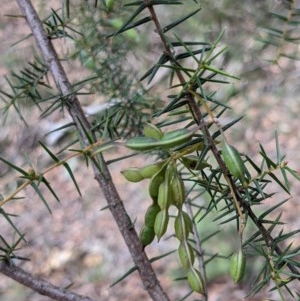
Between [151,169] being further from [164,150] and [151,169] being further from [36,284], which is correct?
[36,284]

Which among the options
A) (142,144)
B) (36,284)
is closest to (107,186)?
(36,284)

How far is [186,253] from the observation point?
0.35 m

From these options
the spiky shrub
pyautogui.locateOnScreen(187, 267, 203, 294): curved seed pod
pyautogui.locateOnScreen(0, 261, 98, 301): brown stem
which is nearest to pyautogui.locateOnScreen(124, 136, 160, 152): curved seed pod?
the spiky shrub

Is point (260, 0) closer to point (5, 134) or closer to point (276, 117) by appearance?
point (276, 117)

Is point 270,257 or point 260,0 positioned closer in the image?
point 270,257

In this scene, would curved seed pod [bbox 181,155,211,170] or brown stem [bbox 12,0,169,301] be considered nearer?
curved seed pod [bbox 181,155,211,170]

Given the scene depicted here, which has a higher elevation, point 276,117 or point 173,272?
point 276,117

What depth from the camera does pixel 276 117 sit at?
7.60 feet

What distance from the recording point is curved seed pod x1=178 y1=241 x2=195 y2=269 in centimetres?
35

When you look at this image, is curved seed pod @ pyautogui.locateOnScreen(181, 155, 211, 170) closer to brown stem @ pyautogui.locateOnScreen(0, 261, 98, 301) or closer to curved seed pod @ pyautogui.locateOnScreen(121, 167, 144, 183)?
curved seed pod @ pyautogui.locateOnScreen(121, 167, 144, 183)

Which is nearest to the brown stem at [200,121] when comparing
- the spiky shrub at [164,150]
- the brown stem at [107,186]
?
the spiky shrub at [164,150]

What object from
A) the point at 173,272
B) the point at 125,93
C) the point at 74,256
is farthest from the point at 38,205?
the point at 125,93

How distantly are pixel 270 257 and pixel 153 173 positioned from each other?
4.0 inches

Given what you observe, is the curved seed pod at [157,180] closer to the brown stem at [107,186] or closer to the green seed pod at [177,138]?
the green seed pod at [177,138]
